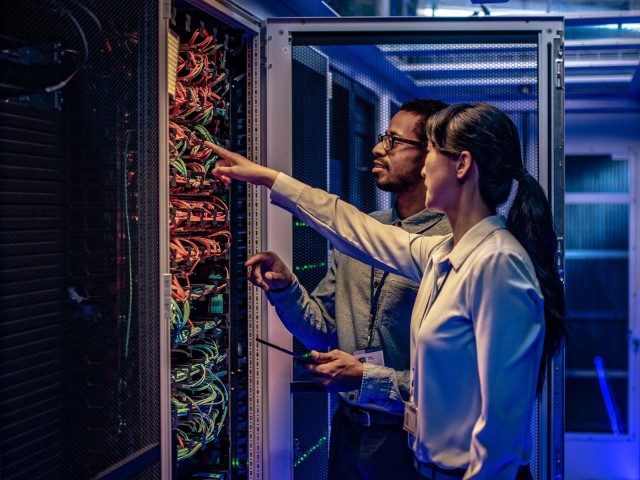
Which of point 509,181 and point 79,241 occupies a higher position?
point 509,181

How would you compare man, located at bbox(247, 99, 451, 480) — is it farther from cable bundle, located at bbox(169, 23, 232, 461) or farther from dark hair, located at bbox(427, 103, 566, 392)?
dark hair, located at bbox(427, 103, 566, 392)

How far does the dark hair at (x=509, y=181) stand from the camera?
1.67 m

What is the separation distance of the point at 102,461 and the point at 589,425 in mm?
6510

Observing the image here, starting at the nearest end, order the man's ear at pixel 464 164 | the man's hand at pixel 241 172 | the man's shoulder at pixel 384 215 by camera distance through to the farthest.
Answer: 1. the man's ear at pixel 464 164
2. the man's hand at pixel 241 172
3. the man's shoulder at pixel 384 215

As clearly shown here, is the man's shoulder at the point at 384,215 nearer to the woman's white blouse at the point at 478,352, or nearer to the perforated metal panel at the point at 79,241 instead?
the woman's white blouse at the point at 478,352

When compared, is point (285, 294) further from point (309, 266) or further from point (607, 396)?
point (607, 396)

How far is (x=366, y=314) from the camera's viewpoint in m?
2.22

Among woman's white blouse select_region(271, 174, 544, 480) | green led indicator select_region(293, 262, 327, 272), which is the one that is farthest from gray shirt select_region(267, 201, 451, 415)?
woman's white blouse select_region(271, 174, 544, 480)

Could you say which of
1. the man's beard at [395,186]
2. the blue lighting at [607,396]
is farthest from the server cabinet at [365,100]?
the blue lighting at [607,396]

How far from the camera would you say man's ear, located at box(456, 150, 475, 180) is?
1.67m

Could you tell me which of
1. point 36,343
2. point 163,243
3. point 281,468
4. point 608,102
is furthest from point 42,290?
point 608,102

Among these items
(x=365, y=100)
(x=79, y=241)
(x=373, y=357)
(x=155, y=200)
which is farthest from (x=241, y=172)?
(x=365, y=100)

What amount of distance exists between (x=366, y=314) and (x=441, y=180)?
2.11 ft

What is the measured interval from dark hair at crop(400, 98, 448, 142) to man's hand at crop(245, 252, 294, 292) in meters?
0.58
